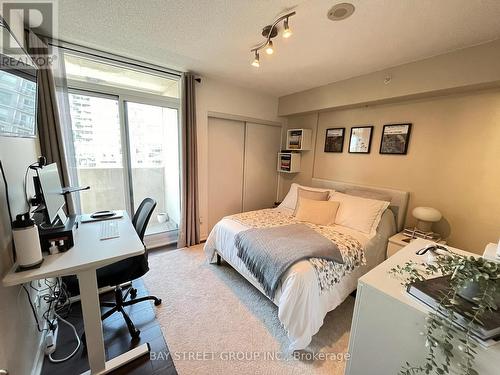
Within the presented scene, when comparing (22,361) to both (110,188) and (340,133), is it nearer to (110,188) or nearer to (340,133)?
(110,188)

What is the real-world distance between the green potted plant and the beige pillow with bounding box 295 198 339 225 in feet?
5.59

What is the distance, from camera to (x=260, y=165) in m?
3.92

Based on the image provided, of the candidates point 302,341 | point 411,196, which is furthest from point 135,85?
point 411,196

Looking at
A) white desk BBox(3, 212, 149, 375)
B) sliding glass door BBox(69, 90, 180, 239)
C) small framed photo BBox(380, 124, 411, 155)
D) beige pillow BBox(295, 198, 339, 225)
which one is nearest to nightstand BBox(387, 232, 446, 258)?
beige pillow BBox(295, 198, 339, 225)

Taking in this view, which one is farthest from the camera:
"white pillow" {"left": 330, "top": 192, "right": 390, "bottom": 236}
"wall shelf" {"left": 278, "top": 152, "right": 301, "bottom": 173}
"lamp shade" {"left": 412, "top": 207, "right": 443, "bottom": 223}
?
"wall shelf" {"left": 278, "top": 152, "right": 301, "bottom": 173}

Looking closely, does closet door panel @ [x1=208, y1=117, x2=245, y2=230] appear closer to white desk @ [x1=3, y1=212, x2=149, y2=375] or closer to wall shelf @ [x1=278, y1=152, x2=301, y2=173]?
wall shelf @ [x1=278, y1=152, x2=301, y2=173]

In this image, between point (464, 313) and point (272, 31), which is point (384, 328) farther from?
point (272, 31)

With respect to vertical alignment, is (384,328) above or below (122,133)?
below

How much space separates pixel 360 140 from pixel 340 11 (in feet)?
5.96

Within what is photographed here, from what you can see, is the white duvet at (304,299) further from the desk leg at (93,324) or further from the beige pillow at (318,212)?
the desk leg at (93,324)

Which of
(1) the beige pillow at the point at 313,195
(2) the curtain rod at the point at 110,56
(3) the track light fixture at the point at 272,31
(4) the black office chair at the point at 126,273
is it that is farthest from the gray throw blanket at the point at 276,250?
(2) the curtain rod at the point at 110,56

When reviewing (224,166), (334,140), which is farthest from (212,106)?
(334,140)

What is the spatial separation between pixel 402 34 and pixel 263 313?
273cm

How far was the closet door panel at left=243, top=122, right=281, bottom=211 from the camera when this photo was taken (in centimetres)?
374
